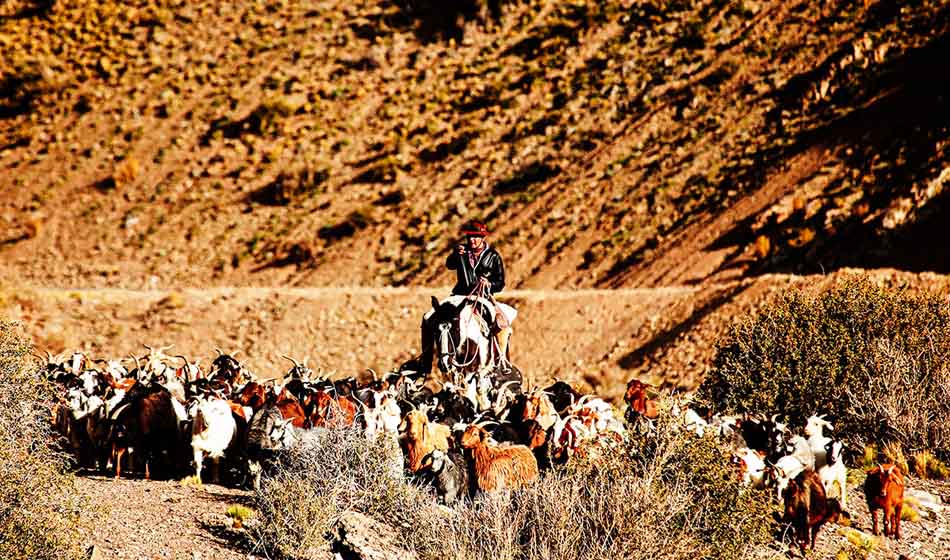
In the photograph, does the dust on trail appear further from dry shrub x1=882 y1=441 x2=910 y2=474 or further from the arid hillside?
dry shrub x1=882 y1=441 x2=910 y2=474

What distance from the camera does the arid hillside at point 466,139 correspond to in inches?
1492

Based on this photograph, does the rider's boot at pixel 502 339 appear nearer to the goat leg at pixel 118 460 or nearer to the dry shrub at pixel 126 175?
the goat leg at pixel 118 460

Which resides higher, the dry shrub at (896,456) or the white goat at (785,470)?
the white goat at (785,470)

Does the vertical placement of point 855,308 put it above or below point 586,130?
below

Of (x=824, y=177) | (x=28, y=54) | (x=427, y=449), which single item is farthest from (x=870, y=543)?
(x=28, y=54)

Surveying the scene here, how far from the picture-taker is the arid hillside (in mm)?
37906

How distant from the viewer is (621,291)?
111ft

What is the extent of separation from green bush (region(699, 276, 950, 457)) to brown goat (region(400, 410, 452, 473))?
6.03 metres

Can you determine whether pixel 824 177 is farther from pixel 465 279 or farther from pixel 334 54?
pixel 334 54

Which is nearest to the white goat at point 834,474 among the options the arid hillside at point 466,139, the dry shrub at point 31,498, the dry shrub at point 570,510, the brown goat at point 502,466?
the dry shrub at point 570,510

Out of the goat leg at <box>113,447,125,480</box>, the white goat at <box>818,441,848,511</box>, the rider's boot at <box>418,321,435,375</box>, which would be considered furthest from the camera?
the rider's boot at <box>418,321,435,375</box>

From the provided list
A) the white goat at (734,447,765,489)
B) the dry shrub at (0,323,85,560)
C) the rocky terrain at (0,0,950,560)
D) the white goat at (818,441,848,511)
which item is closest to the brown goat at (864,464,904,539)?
the white goat at (818,441,848,511)

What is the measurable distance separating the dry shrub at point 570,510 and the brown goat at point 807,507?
36cm

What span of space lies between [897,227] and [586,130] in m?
16.4
